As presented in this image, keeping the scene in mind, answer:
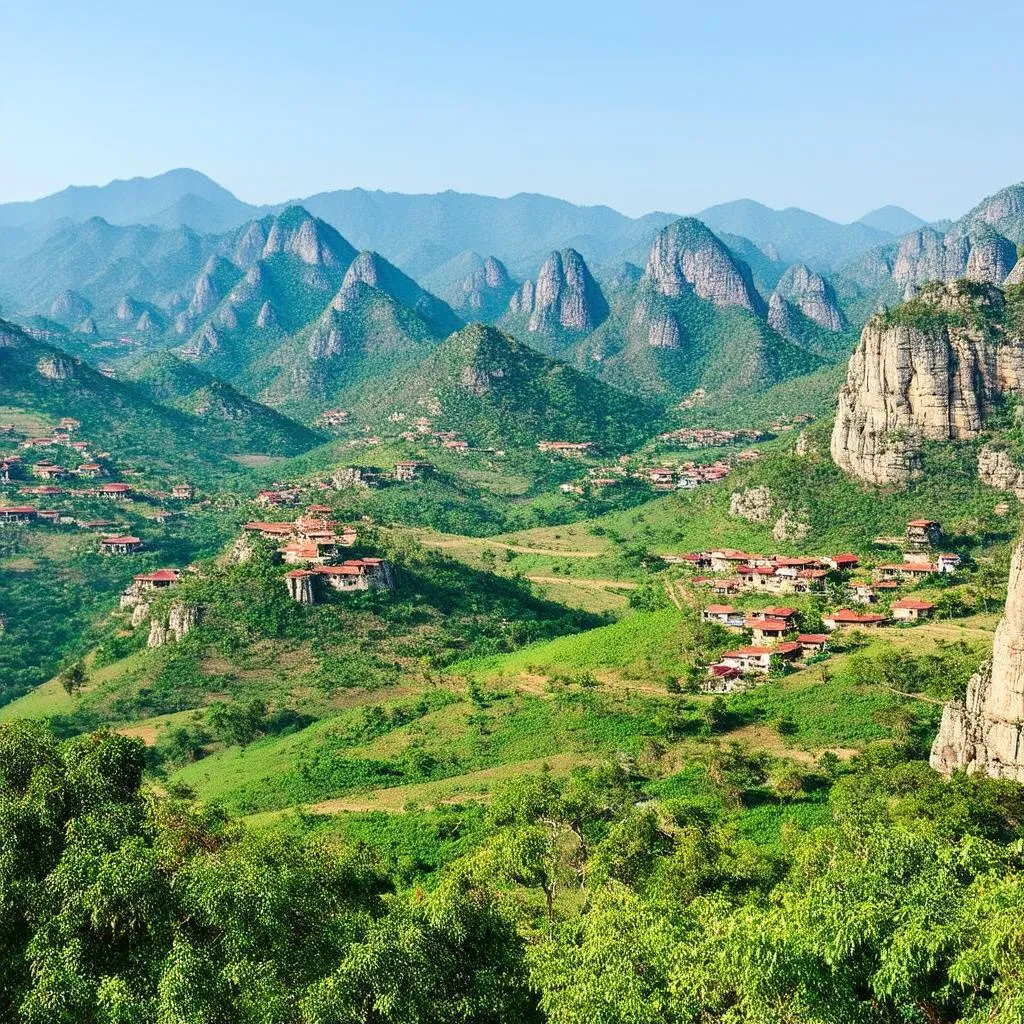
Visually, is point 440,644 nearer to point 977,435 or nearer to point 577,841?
point 577,841

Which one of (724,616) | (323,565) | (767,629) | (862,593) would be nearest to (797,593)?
(862,593)

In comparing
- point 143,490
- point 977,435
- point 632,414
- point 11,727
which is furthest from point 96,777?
point 632,414

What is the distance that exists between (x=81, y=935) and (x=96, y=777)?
5717 millimetres

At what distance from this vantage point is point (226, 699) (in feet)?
216

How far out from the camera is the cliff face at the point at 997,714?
42406 mm

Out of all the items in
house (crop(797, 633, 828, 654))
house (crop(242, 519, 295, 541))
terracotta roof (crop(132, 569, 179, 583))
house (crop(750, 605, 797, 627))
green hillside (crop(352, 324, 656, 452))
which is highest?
green hillside (crop(352, 324, 656, 452))

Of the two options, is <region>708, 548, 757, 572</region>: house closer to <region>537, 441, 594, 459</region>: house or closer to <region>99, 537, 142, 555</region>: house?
<region>99, 537, 142, 555</region>: house

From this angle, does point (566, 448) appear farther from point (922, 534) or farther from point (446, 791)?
point (446, 791)

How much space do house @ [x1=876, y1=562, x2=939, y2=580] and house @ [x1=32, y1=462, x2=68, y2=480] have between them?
285 feet

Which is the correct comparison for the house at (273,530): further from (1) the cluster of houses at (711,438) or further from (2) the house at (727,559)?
(1) the cluster of houses at (711,438)

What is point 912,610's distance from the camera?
68.2m

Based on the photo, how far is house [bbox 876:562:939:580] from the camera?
78125 mm

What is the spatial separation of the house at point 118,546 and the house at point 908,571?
2601 inches

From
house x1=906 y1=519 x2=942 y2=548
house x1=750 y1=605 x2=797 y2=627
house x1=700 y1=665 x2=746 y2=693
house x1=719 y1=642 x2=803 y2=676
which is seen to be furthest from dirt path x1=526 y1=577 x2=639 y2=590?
house x1=700 y1=665 x2=746 y2=693
